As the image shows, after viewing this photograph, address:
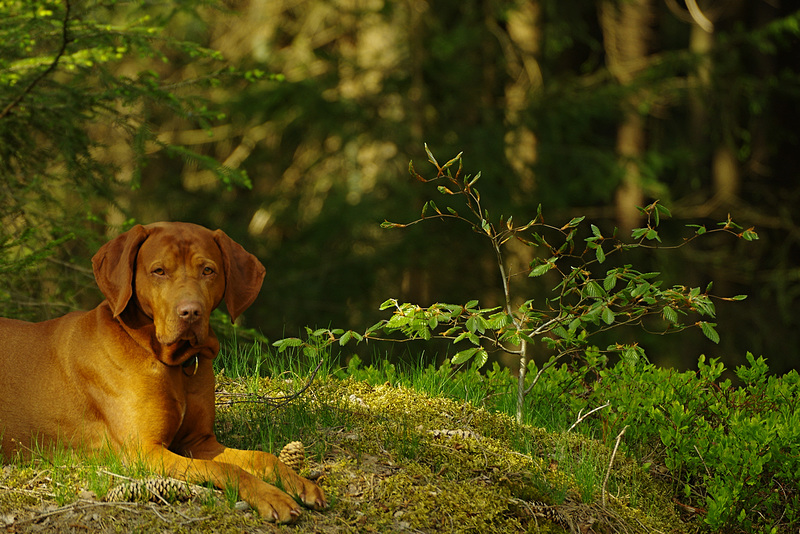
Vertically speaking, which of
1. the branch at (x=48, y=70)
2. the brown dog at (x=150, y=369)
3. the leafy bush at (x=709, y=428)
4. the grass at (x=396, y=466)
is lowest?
the leafy bush at (x=709, y=428)

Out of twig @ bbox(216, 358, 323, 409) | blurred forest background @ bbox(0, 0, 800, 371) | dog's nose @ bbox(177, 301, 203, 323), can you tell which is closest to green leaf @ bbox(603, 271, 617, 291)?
twig @ bbox(216, 358, 323, 409)

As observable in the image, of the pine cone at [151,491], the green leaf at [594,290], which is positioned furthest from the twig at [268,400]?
the green leaf at [594,290]

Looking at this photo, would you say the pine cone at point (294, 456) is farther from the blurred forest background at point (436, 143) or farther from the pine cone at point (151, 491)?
the blurred forest background at point (436, 143)

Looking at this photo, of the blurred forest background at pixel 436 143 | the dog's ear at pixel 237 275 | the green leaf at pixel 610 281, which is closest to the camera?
the dog's ear at pixel 237 275

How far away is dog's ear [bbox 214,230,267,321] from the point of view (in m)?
3.98

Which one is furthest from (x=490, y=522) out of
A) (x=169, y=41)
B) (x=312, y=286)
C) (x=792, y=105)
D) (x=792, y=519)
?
(x=792, y=105)

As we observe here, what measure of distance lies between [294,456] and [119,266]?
1.16 m

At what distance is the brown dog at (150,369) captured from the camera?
369cm

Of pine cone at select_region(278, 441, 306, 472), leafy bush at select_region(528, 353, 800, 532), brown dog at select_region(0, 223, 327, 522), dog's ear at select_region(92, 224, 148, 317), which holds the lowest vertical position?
leafy bush at select_region(528, 353, 800, 532)

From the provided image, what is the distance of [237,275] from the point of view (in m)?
4.04

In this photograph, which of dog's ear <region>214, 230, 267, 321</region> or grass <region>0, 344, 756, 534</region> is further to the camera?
dog's ear <region>214, 230, 267, 321</region>

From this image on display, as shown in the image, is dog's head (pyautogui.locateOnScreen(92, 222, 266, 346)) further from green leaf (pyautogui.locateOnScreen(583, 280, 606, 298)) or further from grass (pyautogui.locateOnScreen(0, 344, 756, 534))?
green leaf (pyautogui.locateOnScreen(583, 280, 606, 298))

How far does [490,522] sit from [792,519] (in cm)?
199

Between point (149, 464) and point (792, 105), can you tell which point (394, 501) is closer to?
point (149, 464)
